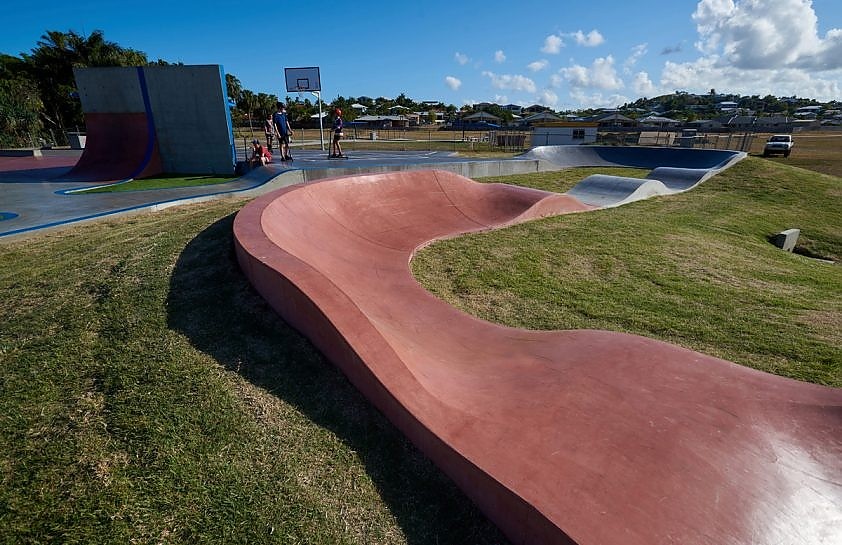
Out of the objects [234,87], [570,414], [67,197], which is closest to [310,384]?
[570,414]

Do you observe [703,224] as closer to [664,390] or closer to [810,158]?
[664,390]

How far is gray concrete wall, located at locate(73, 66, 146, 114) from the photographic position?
14.5 m

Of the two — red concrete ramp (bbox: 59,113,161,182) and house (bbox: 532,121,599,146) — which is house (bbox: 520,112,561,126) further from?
red concrete ramp (bbox: 59,113,161,182)

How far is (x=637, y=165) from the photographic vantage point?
2391 centimetres

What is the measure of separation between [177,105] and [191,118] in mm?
637

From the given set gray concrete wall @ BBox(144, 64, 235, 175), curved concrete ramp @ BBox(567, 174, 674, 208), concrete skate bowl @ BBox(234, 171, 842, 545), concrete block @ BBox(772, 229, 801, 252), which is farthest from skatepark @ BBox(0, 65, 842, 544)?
gray concrete wall @ BBox(144, 64, 235, 175)

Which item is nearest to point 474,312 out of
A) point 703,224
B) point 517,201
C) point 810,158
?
point 517,201

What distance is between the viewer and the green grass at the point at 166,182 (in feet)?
41.3

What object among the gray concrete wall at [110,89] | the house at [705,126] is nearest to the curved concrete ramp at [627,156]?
the gray concrete wall at [110,89]

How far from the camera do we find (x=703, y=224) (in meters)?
10.7

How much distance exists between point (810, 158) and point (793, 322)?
31218 mm

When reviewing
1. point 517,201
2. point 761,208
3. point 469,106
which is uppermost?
point 469,106

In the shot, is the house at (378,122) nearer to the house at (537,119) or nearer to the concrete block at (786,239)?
the house at (537,119)

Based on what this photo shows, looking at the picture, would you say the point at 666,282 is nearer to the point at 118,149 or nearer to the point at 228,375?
the point at 228,375
